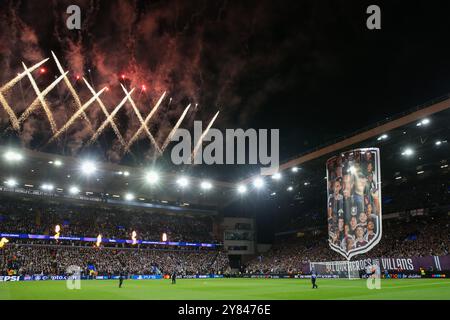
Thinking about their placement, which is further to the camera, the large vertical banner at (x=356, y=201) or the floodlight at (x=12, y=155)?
the floodlight at (x=12, y=155)

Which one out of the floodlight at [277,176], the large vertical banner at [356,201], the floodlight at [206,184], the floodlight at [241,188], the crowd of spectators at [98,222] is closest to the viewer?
the large vertical banner at [356,201]

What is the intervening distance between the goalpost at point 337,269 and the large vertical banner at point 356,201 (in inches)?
383

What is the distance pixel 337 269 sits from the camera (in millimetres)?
53906

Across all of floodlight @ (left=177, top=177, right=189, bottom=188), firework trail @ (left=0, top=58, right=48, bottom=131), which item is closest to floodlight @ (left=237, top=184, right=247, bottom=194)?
floodlight @ (left=177, top=177, right=189, bottom=188)

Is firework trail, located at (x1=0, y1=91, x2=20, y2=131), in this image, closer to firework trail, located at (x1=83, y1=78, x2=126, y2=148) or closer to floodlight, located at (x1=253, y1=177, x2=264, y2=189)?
firework trail, located at (x1=83, y1=78, x2=126, y2=148)

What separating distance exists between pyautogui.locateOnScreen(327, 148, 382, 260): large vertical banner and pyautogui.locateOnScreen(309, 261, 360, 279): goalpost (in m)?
9.72

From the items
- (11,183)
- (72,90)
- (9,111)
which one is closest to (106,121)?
(72,90)

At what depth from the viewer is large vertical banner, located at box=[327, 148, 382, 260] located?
37.5 m

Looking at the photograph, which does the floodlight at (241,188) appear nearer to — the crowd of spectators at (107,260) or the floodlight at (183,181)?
the floodlight at (183,181)

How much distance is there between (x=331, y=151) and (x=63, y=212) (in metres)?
46.6

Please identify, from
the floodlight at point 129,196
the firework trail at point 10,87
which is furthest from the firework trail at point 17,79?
the floodlight at point 129,196

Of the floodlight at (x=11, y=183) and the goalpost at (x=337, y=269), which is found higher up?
the floodlight at (x=11, y=183)

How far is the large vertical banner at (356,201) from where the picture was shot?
123 ft
